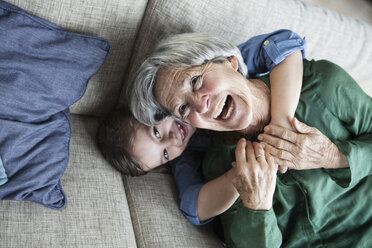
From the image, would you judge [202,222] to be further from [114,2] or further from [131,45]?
[114,2]

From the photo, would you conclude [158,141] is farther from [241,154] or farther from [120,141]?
[241,154]

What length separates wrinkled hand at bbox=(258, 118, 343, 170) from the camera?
4.15ft

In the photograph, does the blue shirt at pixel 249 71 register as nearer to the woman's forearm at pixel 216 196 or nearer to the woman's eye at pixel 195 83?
the woman's forearm at pixel 216 196

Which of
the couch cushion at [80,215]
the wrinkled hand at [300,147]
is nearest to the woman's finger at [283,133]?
the wrinkled hand at [300,147]

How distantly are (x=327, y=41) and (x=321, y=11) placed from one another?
0.17 m

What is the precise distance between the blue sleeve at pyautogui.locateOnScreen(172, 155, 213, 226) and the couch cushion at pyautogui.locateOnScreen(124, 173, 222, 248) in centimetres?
5

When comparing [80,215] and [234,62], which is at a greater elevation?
[234,62]

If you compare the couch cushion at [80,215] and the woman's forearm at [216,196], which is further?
the woman's forearm at [216,196]

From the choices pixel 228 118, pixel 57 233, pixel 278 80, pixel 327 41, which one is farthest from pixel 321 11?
pixel 57 233

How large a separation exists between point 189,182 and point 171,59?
2.11ft

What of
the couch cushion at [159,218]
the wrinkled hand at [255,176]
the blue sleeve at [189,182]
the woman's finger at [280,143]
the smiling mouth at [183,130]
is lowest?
the couch cushion at [159,218]

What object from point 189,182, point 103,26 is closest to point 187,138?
point 189,182

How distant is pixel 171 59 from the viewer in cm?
136

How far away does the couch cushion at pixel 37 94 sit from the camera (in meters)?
1.32
